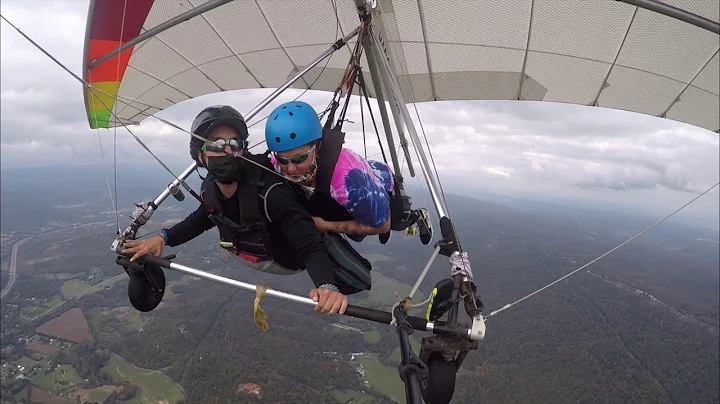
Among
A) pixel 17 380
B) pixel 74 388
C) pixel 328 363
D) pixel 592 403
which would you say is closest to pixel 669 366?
pixel 592 403

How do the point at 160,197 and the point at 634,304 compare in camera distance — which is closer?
the point at 160,197

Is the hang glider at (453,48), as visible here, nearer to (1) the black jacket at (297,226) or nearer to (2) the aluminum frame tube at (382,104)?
(2) the aluminum frame tube at (382,104)

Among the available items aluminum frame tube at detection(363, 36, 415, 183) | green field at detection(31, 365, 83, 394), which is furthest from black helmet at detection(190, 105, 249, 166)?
green field at detection(31, 365, 83, 394)

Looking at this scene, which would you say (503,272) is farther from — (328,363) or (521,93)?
(521,93)

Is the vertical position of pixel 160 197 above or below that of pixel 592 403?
above

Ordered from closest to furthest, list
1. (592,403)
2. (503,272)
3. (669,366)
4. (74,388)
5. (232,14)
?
(232,14) < (74,388) < (592,403) < (669,366) < (503,272)

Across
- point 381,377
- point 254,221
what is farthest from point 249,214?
point 381,377

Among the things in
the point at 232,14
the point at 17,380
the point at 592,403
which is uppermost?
the point at 232,14
